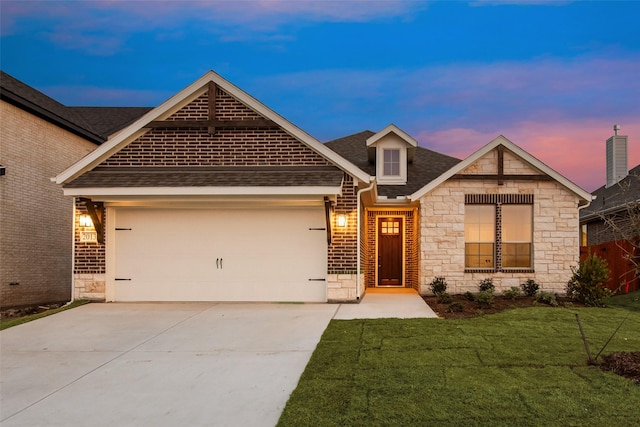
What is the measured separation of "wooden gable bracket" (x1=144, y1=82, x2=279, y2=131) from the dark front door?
5.93m

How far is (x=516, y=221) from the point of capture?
46.9ft

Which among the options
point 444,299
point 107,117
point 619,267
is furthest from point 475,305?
point 107,117

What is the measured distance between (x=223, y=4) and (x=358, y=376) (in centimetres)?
1313

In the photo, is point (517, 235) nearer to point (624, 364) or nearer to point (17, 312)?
point (624, 364)

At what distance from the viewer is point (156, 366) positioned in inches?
265

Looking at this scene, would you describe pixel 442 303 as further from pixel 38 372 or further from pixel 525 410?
pixel 38 372

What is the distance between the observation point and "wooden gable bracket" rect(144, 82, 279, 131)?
12359 mm

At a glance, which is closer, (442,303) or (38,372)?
(38,372)

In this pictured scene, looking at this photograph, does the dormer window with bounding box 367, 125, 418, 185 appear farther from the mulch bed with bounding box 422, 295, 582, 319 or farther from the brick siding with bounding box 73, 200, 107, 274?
the brick siding with bounding box 73, 200, 107, 274

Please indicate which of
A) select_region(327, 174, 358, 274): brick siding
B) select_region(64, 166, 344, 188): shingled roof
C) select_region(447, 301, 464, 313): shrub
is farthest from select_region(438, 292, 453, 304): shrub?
select_region(64, 166, 344, 188): shingled roof

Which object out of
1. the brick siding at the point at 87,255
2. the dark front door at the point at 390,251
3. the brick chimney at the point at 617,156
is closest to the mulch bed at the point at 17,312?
the brick siding at the point at 87,255

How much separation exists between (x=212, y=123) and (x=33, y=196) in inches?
253

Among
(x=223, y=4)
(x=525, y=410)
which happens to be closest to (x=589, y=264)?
(x=525, y=410)

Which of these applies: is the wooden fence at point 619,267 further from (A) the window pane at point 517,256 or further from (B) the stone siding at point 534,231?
(A) the window pane at point 517,256
